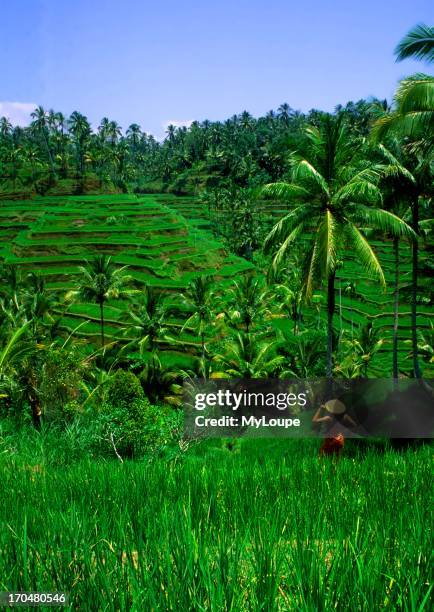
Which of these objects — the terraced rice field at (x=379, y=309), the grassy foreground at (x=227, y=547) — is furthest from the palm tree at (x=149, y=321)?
the grassy foreground at (x=227, y=547)

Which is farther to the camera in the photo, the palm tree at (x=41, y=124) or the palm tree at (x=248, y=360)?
the palm tree at (x=41, y=124)

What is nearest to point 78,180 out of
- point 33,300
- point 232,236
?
point 232,236

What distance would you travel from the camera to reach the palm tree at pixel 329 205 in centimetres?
1545

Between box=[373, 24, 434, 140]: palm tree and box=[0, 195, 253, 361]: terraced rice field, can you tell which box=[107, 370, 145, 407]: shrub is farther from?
box=[0, 195, 253, 361]: terraced rice field

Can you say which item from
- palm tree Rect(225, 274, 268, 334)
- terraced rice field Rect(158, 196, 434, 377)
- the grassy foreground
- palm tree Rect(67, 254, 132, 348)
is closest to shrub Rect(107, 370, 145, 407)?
the grassy foreground

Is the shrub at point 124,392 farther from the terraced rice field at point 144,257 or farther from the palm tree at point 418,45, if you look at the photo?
the terraced rice field at point 144,257

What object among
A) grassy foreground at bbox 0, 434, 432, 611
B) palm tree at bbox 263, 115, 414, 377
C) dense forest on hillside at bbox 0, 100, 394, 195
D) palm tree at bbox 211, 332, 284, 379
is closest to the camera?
grassy foreground at bbox 0, 434, 432, 611

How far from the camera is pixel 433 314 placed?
4288 cm

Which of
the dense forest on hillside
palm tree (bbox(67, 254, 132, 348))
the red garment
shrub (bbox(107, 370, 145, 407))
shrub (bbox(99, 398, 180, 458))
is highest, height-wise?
the dense forest on hillside

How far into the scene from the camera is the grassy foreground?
300 centimetres

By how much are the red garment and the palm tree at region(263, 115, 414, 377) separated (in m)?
7.64

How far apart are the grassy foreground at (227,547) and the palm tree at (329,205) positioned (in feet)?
33.4

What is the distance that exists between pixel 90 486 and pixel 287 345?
82.9ft

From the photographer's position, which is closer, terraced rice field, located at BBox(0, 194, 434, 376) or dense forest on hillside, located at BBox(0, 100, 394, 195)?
terraced rice field, located at BBox(0, 194, 434, 376)
